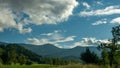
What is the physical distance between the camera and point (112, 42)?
5041 centimetres

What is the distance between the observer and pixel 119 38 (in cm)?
4984

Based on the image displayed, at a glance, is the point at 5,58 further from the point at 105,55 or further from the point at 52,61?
the point at 105,55

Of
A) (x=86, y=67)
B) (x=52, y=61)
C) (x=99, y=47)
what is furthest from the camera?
(x=52, y=61)

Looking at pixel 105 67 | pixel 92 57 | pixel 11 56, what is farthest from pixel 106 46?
pixel 11 56

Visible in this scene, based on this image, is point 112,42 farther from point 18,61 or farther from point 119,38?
point 18,61

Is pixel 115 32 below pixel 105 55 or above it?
above

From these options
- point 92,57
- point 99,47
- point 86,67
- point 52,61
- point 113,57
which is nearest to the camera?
point 86,67

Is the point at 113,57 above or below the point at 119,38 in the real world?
below

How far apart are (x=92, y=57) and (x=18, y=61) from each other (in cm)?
7501

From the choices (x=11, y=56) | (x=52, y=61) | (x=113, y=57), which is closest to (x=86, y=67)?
(x=113, y=57)

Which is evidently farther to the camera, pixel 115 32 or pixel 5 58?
pixel 5 58

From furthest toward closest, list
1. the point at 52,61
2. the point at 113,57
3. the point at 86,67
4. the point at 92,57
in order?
the point at 52,61 < the point at 92,57 < the point at 113,57 < the point at 86,67

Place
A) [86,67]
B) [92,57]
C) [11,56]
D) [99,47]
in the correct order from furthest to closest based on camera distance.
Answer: [11,56] → [92,57] → [99,47] → [86,67]

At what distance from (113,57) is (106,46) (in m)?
2.78
